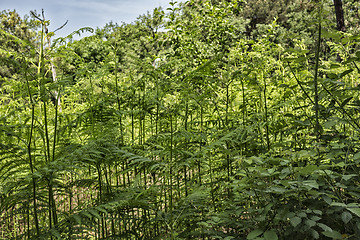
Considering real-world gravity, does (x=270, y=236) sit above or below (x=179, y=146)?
below

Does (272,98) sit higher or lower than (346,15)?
lower

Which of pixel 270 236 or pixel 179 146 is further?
pixel 179 146

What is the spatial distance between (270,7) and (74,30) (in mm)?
24828

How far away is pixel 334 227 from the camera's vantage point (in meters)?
1.47

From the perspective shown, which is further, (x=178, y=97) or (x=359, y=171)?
(x=178, y=97)

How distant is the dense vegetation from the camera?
4.33ft

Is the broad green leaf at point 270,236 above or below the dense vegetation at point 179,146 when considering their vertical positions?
below

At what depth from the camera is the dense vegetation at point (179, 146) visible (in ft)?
4.33

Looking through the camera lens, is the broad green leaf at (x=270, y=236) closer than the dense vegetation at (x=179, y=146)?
Yes

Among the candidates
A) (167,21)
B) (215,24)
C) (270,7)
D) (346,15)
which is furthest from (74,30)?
(270,7)

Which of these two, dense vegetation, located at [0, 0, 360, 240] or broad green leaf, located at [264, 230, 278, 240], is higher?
dense vegetation, located at [0, 0, 360, 240]

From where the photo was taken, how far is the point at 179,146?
1.88m

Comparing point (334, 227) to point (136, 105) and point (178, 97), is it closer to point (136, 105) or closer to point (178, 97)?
point (178, 97)

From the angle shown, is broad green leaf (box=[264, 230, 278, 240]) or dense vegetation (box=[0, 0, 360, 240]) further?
dense vegetation (box=[0, 0, 360, 240])
